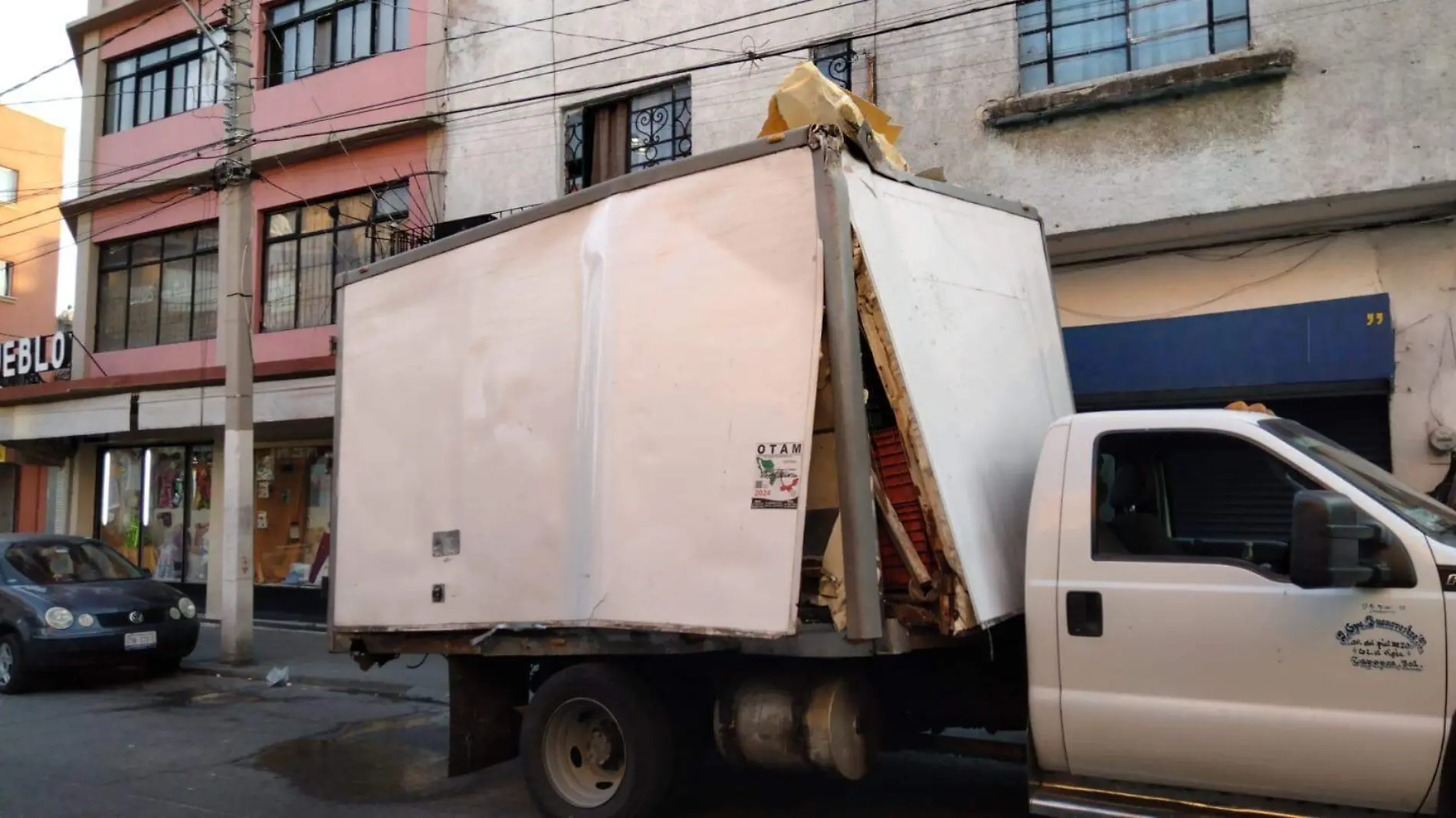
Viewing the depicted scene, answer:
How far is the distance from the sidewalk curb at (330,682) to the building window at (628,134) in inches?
245

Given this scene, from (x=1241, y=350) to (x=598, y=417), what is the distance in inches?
258

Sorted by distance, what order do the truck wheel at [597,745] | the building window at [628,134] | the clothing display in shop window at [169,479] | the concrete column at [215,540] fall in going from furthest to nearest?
the clothing display in shop window at [169,479] < the concrete column at [215,540] < the building window at [628,134] < the truck wheel at [597,745]

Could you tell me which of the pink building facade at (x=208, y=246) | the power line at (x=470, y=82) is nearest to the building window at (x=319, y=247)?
the pink building facade at (x=208, y=246)

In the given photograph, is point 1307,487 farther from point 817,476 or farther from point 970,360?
point 817,476

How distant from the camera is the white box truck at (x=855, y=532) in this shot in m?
3.91

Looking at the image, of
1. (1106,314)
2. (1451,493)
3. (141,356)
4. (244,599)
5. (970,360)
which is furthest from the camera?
(141,356)

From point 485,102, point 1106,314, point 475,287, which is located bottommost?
point 475,287

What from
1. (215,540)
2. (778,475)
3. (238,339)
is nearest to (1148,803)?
(778,475)

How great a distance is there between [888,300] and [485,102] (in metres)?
10.7

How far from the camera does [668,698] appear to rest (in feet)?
17.2

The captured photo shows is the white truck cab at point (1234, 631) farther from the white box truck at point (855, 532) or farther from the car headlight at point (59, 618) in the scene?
the car headlight at point (59, 618)

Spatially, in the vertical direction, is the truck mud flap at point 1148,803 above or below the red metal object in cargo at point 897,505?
below

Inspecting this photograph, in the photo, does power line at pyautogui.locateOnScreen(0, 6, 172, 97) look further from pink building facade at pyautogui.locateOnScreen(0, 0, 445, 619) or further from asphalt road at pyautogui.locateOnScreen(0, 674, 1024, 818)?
asphalt road at pyautogui.locateOnScreen(0, 674, 1024, 818)

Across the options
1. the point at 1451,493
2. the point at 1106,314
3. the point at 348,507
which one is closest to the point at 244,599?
the point at 348,507
